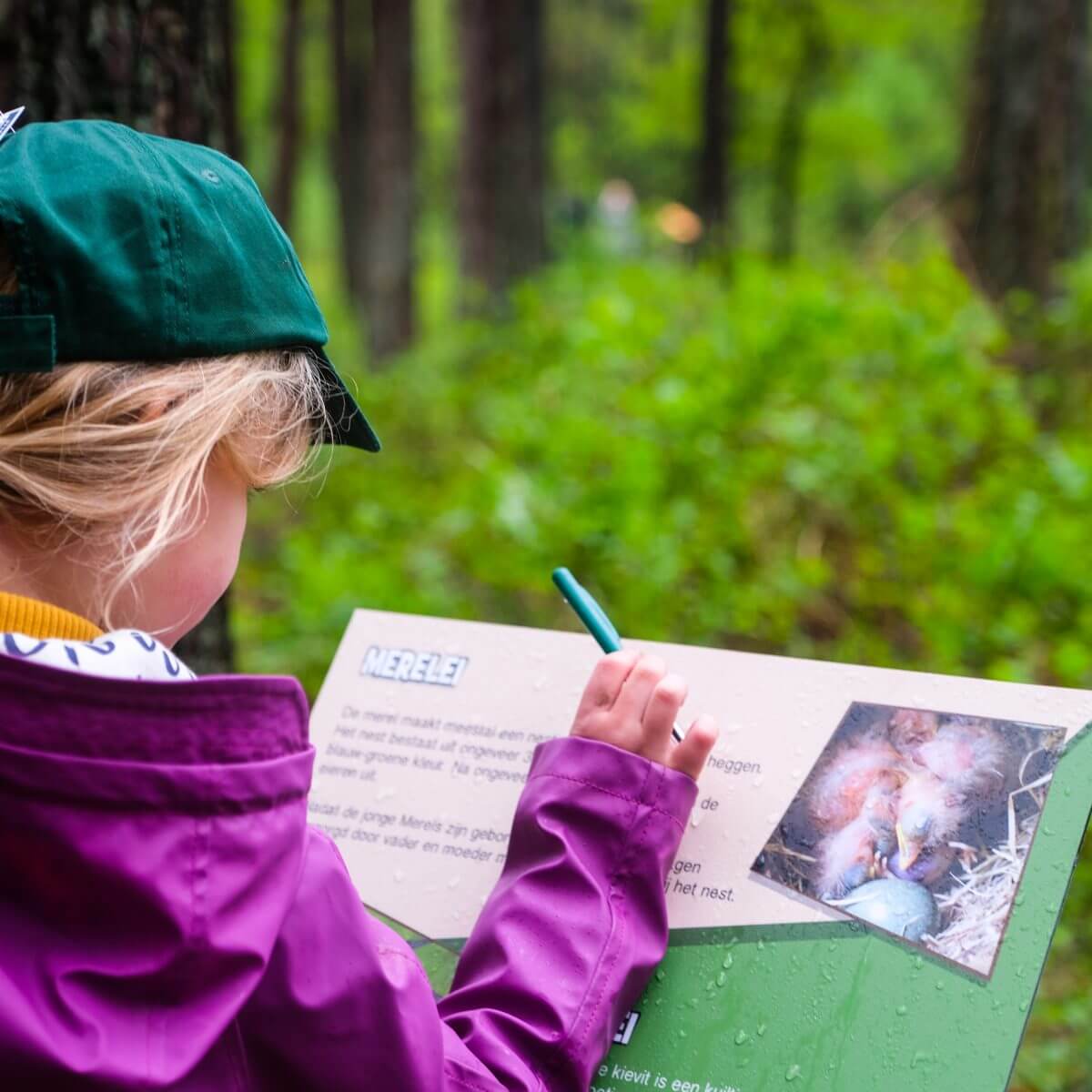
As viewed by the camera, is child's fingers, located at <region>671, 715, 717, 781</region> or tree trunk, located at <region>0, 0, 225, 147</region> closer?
child's fingers, located at <region>671, 715, 717, 781</region>

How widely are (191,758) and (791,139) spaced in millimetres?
19947

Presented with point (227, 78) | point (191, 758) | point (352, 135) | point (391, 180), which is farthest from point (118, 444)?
point (352, 135)

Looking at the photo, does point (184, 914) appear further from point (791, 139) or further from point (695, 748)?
point (791, 139)

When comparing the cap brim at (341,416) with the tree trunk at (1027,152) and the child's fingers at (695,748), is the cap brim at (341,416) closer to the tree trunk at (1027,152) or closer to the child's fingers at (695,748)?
the child's fingers at (695,748)

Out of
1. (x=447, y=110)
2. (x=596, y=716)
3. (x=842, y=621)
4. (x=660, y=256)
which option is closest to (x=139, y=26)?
(x=596, y=716)

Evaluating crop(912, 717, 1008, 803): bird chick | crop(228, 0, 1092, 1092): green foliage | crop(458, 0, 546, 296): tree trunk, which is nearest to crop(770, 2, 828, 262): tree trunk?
crop(458, 0, 546, 296): tree trunk

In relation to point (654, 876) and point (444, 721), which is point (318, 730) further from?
point (654, 876)

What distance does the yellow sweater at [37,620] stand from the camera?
1368 millimetres

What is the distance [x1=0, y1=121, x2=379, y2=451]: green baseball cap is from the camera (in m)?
1.34

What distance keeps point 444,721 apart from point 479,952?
47cm

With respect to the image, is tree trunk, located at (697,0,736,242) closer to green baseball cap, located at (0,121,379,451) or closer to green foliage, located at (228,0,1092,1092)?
green foliage, located at (228,0,1092,1092)

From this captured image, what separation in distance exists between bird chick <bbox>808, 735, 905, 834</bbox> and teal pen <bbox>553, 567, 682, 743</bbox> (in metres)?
0.20

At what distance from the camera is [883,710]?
5.76 ft

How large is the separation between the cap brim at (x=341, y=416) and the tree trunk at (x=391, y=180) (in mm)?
10928
